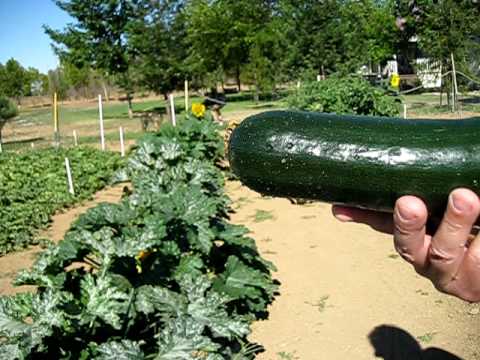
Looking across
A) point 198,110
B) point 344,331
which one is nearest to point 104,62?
point 198,110

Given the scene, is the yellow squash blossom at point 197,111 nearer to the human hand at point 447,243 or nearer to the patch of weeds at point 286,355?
the patch of weeds at point 286,355

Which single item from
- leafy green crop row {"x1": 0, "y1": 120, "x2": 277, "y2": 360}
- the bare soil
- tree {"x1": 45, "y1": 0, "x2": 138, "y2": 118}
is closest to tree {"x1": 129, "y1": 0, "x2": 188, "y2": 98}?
tree {"x1": 45, "y1": 0, "x2": 138, "y2": 118}

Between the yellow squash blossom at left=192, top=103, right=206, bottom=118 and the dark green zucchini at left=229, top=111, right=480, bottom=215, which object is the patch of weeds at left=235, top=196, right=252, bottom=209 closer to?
the yellow squash blossom at left=192, top=103, right=206, bottom=118

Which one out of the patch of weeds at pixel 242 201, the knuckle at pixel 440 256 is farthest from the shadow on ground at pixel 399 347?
the patch of weeds at pixel 242 201

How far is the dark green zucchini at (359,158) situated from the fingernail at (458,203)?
12 cm

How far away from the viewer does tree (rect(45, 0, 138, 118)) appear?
29578 millimetres

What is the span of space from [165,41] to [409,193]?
2878 cm

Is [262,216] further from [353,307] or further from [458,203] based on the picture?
[458,203]

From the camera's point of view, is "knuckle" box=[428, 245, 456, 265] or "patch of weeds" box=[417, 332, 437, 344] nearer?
"knuckle" box=[428, 245, 456, 265]

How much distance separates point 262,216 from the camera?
7914mm

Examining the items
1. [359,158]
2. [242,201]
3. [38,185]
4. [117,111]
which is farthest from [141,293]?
[117,111]

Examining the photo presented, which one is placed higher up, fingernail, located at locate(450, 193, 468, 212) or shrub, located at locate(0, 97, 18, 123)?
shrub, located at locate(0, 97, 18, 123)

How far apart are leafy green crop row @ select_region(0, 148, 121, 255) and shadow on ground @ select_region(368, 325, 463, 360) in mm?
5186

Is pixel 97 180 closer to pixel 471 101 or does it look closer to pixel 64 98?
pixel 471 101
